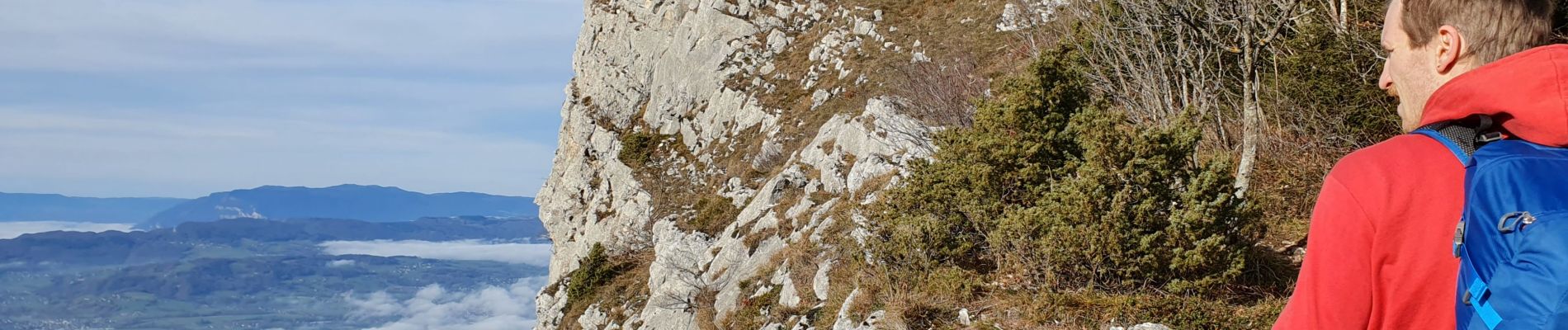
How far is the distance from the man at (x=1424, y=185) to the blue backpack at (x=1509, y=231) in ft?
0.11

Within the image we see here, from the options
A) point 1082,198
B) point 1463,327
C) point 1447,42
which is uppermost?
point 1447,42

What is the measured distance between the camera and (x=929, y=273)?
873cm

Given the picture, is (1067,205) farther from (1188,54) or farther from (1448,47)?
(1448,47)

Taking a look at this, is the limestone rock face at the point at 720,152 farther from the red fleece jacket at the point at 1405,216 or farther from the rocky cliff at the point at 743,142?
the red fleece jacket at the point at 1405,216

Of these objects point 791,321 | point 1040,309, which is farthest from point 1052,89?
point 791,321

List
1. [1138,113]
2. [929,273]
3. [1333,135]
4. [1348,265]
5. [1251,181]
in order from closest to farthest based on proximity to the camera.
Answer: [1348,265] < [929,273] < [1251,181] < [1333,135] < [1138,113]

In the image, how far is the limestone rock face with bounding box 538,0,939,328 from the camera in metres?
14.9

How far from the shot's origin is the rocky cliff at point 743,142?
46.5 feet

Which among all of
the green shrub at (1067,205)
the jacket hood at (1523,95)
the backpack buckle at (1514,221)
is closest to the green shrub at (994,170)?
the green shrub at (1067,205)

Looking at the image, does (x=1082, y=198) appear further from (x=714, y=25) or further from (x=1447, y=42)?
(x=714, y=25)

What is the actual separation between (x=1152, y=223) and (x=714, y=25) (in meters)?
24.1

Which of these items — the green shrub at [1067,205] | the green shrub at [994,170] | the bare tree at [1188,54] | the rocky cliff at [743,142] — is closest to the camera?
the green shrub at [1067,205]

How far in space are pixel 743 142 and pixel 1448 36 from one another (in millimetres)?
24341

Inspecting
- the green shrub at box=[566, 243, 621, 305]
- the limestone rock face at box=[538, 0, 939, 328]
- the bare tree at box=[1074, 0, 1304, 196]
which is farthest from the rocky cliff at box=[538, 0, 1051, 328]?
the bare tree at box=[1074, 0, 1304, 196]
